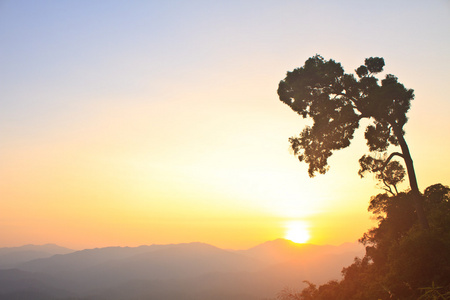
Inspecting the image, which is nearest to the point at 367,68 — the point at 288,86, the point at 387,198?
the point at 288,86

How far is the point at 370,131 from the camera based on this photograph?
2341 centimetres

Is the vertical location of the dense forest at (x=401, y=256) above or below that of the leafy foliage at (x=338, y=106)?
below

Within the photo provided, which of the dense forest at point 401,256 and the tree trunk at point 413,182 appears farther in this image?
the tree trunk at point 413,182

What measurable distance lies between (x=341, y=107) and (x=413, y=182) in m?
7.21

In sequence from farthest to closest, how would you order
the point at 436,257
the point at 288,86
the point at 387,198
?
the point at 387,198 < the point at 288,86 < the point at 436,257

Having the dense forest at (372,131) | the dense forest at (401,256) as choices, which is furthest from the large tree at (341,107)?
the dense forest at (401,256)

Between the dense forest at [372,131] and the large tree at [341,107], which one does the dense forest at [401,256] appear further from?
the large tree at [341,107]

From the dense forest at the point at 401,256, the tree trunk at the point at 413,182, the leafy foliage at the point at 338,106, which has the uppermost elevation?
the leafy foliage at the point at 338,106

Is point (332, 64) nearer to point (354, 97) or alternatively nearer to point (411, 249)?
point (354, 97)

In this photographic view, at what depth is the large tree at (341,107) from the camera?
73.5ft

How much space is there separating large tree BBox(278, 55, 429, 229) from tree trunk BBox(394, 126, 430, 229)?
0.10 m

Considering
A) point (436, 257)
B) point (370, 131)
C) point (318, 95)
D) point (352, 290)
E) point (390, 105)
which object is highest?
point (318, 95)

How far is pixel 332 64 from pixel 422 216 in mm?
12478

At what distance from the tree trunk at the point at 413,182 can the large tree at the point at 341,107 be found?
0.10m
